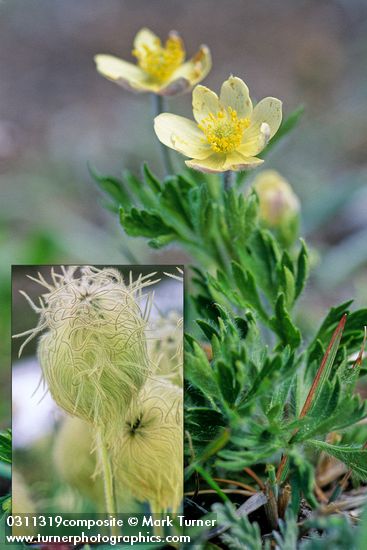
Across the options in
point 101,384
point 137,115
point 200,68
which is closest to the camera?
point 101,384

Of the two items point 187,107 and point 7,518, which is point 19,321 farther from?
point 187,107

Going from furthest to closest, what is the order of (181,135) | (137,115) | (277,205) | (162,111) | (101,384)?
(137,115), (277,205), (162,111), (181,135), (101,384)

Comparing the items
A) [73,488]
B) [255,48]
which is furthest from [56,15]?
[73,488]

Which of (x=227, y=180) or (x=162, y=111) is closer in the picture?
(x=227, y=180)

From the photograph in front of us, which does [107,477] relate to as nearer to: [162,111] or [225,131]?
[225,131]

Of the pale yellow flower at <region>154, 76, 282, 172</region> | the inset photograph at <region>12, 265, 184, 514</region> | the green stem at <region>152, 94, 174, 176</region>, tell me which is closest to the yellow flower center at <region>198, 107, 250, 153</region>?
the pale yellow flower at <region>154, 76, 282, 172</region>

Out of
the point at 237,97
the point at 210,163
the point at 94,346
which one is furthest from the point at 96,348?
the point at 237,97

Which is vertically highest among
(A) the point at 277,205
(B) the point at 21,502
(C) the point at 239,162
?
(A) the point at 277,205
